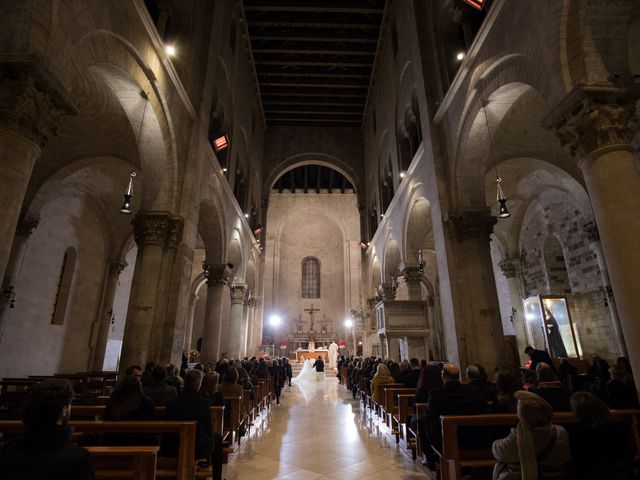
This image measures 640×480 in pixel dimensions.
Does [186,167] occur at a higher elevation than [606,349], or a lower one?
higher

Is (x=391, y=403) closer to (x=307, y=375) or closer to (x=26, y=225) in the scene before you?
(x=26, y=225)

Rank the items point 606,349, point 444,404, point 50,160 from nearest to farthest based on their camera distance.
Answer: point 444,404, point 50,160, point 606,349

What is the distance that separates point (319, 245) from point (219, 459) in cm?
2814

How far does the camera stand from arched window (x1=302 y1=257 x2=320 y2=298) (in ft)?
102

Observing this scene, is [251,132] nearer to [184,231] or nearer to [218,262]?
[218,262]

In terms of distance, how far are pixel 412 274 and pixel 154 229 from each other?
27.4ft

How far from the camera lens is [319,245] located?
105ft

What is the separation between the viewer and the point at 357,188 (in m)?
22.2

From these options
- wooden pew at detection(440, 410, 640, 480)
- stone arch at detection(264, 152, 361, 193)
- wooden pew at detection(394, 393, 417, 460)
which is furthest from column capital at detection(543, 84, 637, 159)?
stone arch at detection(264, 152, 361, 193)

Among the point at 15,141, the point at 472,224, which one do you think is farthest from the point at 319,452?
the point at 472,224

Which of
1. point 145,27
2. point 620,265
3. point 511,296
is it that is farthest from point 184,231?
point 511,296

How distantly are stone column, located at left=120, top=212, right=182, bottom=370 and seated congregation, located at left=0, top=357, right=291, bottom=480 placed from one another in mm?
1212

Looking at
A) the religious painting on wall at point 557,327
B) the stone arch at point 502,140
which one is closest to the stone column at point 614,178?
the stone arch at point 502,140

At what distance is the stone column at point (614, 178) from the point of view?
4000mm
